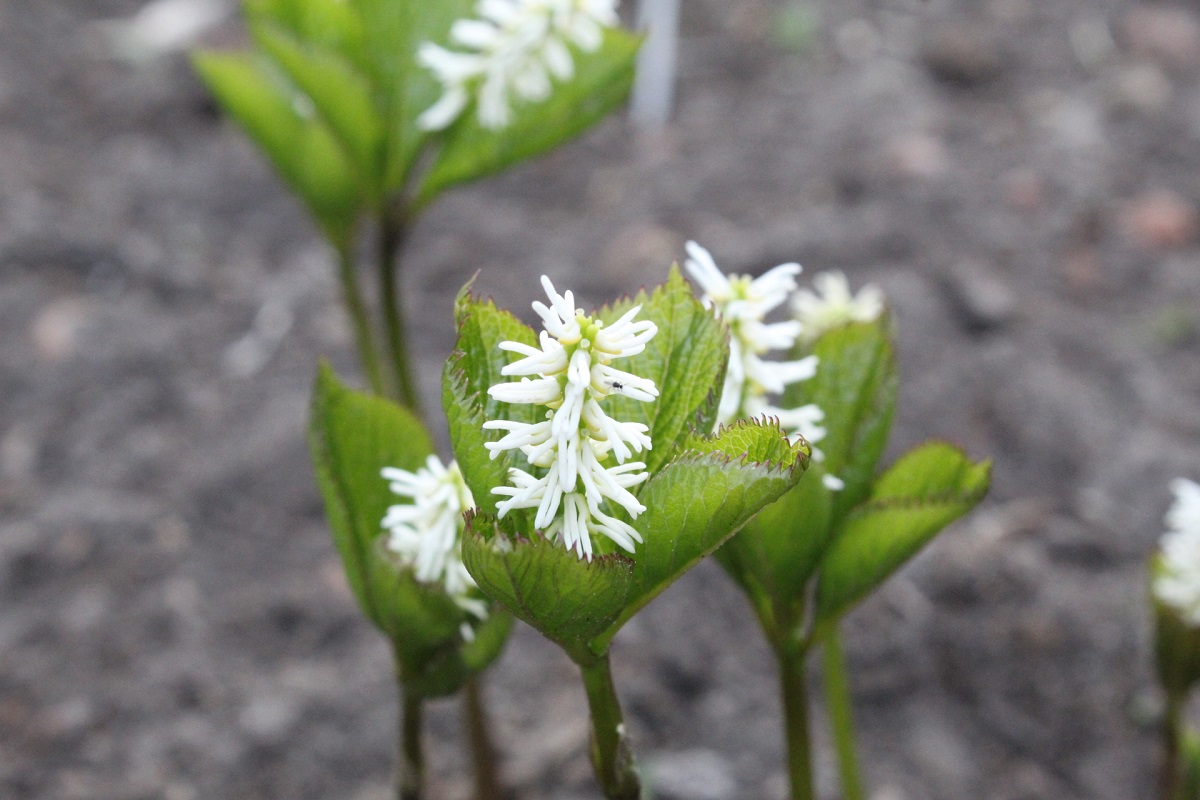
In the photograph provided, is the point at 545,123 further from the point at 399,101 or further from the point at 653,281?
the point at 653,281

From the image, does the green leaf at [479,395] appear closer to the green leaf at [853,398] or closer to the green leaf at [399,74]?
the green leaf at [853,398]

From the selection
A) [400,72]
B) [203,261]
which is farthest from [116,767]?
[203,261]

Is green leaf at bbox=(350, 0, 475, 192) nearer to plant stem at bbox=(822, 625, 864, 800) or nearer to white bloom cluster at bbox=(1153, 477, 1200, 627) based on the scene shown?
plant stem at bbox=(822, 625, 864, 800)

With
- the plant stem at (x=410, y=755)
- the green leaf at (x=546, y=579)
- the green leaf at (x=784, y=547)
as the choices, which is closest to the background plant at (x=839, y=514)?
the green leaf at (x=784, y=547)

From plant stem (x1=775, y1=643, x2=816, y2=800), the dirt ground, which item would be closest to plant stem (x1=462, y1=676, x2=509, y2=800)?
the dirt ground

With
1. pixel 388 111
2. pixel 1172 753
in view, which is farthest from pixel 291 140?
pixel 1172 753

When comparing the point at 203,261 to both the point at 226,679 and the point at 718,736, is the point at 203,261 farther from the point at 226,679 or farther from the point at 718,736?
the point at 718,736

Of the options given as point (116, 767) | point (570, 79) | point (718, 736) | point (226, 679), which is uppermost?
point (570, 79)

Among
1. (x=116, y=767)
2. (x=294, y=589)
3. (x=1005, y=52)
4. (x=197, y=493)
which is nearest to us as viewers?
(x=116, y=767)
